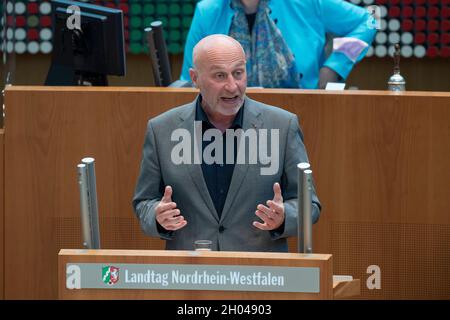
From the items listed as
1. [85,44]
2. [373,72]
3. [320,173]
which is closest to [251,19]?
[85,44]

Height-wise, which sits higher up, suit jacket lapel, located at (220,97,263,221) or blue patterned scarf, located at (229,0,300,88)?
blue patterned scarf, located at (229,0,300,88)

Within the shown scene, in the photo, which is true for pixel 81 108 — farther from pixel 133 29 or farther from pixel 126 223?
pixel 133 29

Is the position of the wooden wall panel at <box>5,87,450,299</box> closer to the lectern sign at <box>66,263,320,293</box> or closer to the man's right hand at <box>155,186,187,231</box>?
the man's right hand at <box>155,186,187,231</box>

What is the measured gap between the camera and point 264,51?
6.15 metres

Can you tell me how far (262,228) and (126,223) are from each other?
5.17ft

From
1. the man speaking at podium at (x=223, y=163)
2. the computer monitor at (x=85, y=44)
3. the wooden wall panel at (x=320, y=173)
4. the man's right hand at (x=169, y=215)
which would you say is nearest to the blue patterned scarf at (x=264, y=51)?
the computer monitor at (x=85, y=44)

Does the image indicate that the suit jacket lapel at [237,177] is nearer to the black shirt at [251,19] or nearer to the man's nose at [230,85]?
the man's nose at [230,85]

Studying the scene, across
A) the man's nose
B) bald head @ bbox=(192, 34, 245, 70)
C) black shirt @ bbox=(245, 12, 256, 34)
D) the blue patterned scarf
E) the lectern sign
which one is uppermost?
black shirt @ bbox=(245, 12, 256, 34)

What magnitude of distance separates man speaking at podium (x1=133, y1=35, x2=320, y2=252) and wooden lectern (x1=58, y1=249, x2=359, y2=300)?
2.07ft

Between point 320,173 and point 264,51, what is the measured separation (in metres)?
1.07

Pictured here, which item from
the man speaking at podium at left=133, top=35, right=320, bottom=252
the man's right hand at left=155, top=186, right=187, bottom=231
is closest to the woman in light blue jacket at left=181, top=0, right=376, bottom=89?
the man speaking at podium at left=133, top=35, right=320, bottom=252

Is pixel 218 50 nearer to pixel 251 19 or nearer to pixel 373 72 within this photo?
pixel 251 19

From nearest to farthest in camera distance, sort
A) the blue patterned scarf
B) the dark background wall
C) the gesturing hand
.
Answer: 1. the gesturing hand
2. the blue patterned scarf
3. the dark background wall

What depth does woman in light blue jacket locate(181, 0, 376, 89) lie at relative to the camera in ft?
20.2
